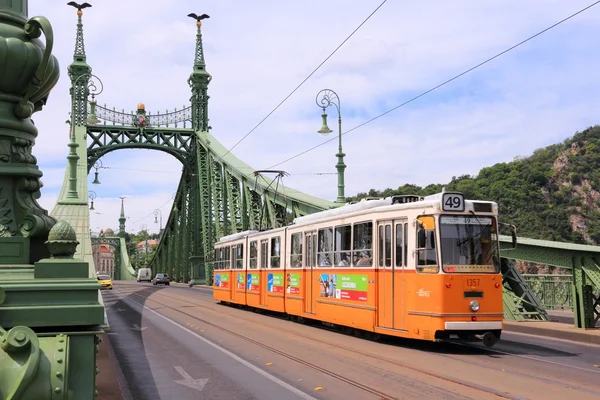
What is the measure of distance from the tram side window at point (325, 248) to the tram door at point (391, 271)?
265 cm

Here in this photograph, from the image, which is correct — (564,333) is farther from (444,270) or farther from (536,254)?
(444,270)

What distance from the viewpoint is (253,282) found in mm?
23828

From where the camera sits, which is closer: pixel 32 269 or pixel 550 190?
pixel 32 269

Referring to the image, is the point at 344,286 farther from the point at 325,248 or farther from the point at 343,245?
the point at 325,248

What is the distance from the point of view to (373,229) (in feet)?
45.8

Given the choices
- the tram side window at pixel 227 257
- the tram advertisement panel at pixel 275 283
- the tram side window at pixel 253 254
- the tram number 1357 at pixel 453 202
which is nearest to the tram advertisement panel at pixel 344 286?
the tram number 1357 at pixel 453 202

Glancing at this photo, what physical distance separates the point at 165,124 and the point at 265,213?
27667mm

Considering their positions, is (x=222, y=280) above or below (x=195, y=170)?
below

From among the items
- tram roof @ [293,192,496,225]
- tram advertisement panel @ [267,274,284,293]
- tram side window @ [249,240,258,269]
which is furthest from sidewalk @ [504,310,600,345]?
tram side window @ [249,240,258,269]

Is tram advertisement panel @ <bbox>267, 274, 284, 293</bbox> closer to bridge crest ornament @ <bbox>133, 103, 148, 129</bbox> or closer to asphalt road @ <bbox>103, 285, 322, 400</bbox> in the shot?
asphalt road @ <bbox>103, 285, 322, 400</bbox>

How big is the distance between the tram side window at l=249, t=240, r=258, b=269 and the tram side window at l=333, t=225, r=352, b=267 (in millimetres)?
7825

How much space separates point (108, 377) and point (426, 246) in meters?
6.26

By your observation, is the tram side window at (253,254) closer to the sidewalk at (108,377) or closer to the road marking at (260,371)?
the road marking at (260,371)

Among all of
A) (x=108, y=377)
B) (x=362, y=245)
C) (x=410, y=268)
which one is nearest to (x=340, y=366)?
(x=410, y=268)
